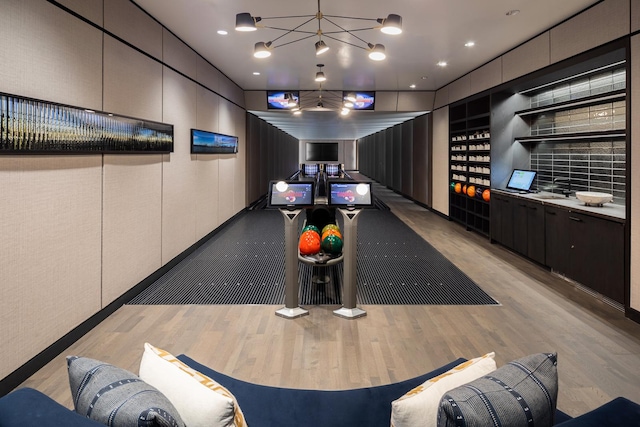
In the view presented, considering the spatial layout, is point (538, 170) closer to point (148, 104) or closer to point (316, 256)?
point (316, 256)

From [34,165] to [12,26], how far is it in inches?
32.7

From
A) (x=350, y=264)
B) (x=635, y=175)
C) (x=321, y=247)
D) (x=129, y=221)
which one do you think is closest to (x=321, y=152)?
(x=321, y=247)

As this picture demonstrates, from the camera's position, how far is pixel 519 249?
6.31 m

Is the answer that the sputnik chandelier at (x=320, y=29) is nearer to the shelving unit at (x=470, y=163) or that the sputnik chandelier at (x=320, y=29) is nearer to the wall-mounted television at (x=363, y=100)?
the shelving unit at (x=470, y=163)

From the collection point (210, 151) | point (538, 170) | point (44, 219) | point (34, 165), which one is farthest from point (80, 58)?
point (538, 170)

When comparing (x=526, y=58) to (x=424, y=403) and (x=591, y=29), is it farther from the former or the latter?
(x=424, y=403)

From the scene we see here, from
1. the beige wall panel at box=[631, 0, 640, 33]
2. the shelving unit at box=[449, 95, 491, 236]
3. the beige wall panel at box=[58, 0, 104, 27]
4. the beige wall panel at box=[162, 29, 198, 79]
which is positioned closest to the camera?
the beige wall panel at box=[58, 0, 104, 27]

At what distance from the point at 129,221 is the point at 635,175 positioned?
14.9 feet

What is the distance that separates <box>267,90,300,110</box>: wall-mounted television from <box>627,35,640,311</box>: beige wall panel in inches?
285

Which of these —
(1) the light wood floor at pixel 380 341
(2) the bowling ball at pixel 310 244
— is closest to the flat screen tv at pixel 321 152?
(2) the bowling ball at pixel 310 244

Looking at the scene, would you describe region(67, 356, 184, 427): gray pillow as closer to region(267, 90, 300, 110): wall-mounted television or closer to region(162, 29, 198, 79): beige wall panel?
region(162, 29, 198, 79): beige wall panel

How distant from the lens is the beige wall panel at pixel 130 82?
4.05 m

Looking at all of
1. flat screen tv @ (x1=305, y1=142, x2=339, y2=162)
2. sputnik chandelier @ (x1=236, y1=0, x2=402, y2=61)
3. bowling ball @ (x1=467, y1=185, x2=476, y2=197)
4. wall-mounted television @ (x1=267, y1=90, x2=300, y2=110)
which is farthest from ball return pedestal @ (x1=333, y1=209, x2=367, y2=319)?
flat screen tv @ (x1=305, y1=142, x2=339, y2=162)

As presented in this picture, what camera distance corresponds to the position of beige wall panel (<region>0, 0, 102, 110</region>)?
2756 millimetres
